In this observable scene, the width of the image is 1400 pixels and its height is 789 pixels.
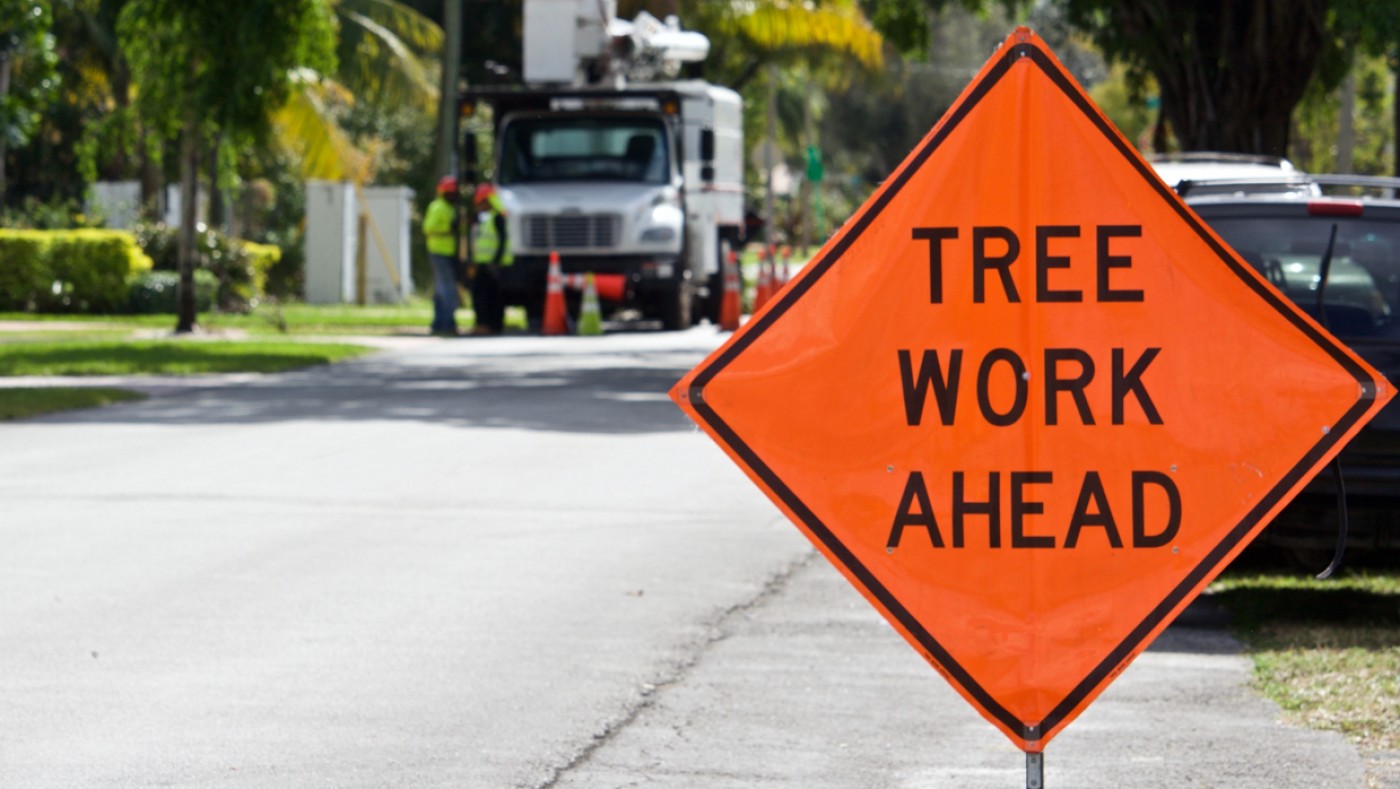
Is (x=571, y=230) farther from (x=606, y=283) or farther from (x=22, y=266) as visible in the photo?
(x=22, y=266)

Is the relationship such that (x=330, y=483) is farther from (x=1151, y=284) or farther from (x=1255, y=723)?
(x=1151, y=284)

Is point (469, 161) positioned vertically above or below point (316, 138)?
below

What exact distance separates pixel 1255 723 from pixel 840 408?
284 cm

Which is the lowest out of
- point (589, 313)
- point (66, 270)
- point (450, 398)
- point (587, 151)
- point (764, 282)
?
point (450, 398)

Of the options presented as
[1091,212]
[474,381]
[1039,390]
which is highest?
[1091,212]

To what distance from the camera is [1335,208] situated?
29.2ft

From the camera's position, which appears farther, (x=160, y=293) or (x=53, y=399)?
(x=160, y=293)

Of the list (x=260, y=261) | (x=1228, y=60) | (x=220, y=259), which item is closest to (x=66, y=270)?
(x=220, y=259)

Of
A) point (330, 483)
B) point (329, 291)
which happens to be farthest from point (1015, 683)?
point (329, 291)

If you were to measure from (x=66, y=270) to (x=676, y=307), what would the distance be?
872 cm

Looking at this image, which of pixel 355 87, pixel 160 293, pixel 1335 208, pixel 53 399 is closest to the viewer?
pixel 1335 208

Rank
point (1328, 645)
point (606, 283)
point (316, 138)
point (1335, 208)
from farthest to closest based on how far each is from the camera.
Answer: point (316, 138), point (606, 283), point (1335, 208), point (1328, 645)

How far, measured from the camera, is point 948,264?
4.88 meters

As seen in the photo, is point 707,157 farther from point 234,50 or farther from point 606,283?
point 234,50
